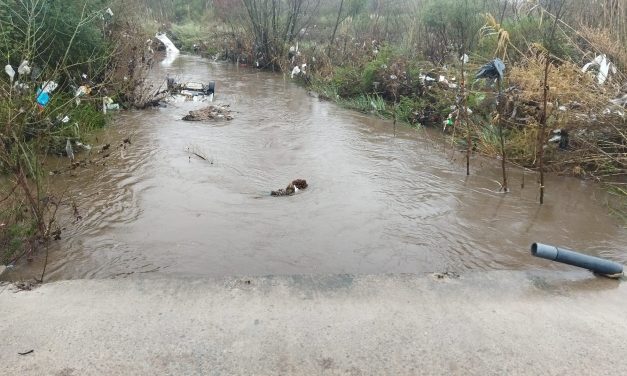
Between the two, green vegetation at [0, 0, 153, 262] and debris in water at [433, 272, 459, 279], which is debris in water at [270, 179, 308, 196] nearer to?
green vegetation at [0, 0, 153, 262]

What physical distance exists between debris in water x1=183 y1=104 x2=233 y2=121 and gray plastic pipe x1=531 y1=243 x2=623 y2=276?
6605mm

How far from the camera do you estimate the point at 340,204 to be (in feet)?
16.7

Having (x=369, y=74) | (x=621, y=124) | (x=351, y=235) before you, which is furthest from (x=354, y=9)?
(x=351, y=235)

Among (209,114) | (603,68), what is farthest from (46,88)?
(603,68)

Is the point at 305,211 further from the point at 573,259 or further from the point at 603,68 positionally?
the point at 603,68

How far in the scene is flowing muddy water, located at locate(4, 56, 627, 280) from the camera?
3824 mm

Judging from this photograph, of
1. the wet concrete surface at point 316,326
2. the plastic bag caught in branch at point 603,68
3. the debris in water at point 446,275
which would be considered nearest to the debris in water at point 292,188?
the wet concrete surface at point 316,326

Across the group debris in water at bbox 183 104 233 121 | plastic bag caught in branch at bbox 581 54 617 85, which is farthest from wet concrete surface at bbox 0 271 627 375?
debris in water at bbox 183 104 233 121

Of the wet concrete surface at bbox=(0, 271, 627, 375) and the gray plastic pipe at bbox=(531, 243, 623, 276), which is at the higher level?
the gray plastic pipe at bbox=(531, 243, 623, 276)

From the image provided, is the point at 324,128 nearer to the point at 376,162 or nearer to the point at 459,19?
the point at 376,162

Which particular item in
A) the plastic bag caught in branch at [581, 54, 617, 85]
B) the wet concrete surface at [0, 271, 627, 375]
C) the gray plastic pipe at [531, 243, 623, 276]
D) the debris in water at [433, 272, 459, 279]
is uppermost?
the plastic bag caught in branch at [581, 54, 617, 85]

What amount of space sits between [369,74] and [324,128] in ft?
7.90

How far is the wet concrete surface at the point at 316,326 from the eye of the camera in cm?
239

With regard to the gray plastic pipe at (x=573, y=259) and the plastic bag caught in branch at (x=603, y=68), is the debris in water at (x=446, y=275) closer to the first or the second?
the gray plastic pipe at (x=573, y=259)
